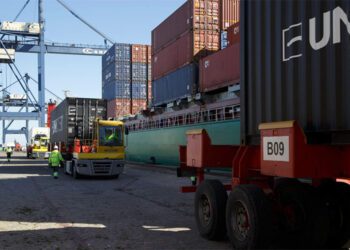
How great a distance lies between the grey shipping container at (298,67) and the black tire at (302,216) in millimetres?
844

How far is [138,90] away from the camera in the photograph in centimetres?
3931

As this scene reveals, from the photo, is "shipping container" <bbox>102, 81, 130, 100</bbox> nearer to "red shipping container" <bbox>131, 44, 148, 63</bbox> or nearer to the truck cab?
"red shipping container" <bbox>131, 44, 148, 63</bbox>

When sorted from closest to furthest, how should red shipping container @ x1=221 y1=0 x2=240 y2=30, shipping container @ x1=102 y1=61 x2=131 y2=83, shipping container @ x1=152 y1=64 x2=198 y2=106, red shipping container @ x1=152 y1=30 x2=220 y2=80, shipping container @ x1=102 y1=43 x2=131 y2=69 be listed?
shipping container @ x1=152 y1=64 x2=198 y2=106, red shipping container @ x1=152 y1=30 x2=220 y2=80, red shipping container @ x1=221 y1=0 x2=240 y2=30, shipping container @ x1=102 y1=61 x2=131 y2=83, shipping container @ x1=102 y1=43 x2=131 y2=69

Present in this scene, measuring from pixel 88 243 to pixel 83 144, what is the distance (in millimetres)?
13796

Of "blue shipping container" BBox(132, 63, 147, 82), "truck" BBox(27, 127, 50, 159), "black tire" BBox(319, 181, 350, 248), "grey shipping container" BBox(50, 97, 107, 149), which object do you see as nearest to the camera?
"black tire" BBox(319, 181, 350, 248)

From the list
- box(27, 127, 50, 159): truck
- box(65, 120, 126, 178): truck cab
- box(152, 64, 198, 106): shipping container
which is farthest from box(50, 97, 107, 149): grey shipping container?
box(27, 127, 50, 159): truck

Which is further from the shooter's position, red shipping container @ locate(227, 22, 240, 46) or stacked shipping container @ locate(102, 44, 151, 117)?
stacked shipping container @ locate(102, 44, 151, 117)

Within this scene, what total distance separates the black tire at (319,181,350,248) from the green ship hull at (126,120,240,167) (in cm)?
1193

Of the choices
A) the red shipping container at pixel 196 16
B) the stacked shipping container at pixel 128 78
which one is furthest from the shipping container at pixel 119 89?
the red shipping container at pixel 196 16

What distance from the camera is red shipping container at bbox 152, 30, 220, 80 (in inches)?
899

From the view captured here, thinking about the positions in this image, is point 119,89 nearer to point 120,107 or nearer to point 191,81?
point 120,107

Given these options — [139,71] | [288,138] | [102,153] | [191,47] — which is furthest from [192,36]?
[288,138]

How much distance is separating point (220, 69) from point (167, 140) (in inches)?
355

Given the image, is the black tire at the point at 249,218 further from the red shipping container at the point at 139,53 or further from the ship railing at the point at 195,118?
the red shipping container at the point at 139,53
